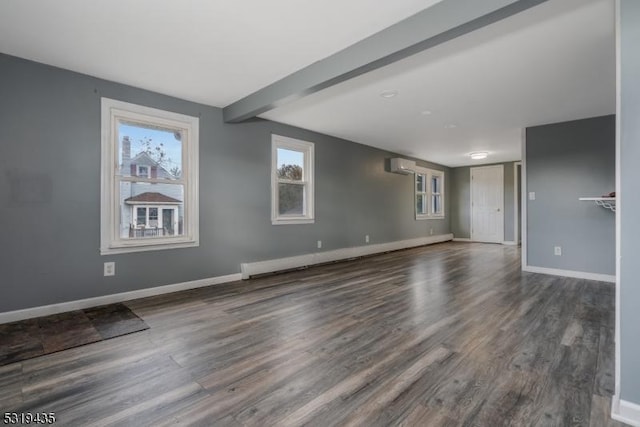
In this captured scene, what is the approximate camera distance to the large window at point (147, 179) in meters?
3.24

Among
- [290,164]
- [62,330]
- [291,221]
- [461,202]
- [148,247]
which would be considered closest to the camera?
[62,330]

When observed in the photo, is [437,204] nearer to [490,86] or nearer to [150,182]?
[490,86]

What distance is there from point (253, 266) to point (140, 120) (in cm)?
230

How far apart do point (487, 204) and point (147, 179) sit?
8533 millimetres

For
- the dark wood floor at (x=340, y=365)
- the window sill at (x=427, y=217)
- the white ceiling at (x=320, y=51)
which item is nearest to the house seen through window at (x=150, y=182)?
the white ceiling at (x=320, y=51)

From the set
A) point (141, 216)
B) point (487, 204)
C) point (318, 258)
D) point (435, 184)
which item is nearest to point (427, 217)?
point (435, 184)

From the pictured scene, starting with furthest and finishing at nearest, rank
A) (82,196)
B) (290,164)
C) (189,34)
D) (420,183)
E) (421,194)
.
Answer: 1. (420,183)
2. (421,194)
3. (290,164)
4. (82,196)
5. (189,34)

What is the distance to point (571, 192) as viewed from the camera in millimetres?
4551

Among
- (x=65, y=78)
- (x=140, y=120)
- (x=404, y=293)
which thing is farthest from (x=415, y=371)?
(x=65, y=78)

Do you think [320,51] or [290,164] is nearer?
[320,51]

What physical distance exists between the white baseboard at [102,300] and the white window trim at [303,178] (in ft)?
4.00

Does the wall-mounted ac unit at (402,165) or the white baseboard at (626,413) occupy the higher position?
the wall-mounted ac unit at (402,165)

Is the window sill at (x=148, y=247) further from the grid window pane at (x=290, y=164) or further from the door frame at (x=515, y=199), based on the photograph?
the door frame at (x=515, y=199)

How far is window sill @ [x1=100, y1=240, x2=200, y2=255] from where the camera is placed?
3.23m
